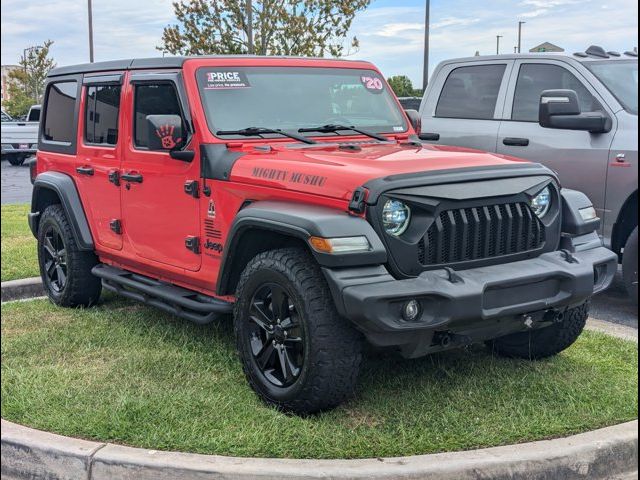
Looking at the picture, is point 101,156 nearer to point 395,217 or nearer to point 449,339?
point 395,217

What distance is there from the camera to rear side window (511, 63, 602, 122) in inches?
275

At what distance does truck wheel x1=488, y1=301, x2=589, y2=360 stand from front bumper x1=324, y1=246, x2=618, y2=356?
0.59 metres

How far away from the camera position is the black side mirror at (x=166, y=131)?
484 centimetres

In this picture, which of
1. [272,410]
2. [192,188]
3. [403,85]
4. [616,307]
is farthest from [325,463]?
[403,85]

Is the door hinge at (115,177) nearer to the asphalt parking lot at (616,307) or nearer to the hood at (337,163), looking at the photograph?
the hood at (337,163)

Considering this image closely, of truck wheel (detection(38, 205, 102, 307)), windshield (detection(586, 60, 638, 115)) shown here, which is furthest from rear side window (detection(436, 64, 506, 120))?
truck wheel (detection(38, 205, 102, 307))

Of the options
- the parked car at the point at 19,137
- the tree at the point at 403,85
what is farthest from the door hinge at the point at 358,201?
the tree at the point at 403,85

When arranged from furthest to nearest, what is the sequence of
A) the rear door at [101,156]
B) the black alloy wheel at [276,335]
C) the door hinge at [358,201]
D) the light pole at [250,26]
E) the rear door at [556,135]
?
the light pole at [250,26] < the rear door at [556,135] < the rear door at [101,156] < the black alloy wheel at [276,335] < the door hinge at [358,201]

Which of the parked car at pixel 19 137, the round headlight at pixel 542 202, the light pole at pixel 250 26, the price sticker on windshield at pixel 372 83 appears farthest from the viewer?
the parked car at pixel 19 137

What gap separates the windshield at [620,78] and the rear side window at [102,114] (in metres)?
4.04

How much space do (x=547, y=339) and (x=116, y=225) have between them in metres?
3.12

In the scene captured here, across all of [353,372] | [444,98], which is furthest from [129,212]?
[444,98]

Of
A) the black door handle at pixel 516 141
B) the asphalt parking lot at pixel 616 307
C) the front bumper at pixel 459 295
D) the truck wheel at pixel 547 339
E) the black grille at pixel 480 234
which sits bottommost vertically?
the asphalt parking lot at pixel 616 307

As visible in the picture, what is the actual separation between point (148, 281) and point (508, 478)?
302cm
